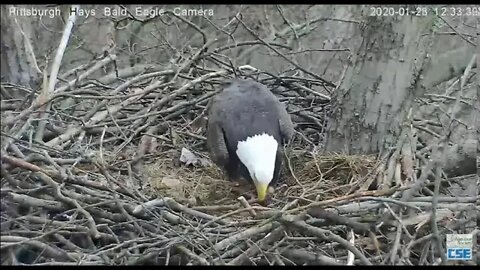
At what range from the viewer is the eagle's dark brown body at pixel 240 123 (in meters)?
3.29

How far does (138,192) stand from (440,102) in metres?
2.07

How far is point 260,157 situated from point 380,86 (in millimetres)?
692

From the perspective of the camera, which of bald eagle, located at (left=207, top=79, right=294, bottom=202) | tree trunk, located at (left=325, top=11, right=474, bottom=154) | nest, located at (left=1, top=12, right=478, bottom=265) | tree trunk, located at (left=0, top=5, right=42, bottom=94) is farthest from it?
tree trunk, located at (left=0, top=5, right=42, bottom=94)

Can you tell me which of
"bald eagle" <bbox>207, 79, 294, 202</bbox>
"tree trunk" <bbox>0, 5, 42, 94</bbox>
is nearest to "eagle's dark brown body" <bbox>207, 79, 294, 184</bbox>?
"bald eagle" <bbox>207, 79, 294, 202</bbox>

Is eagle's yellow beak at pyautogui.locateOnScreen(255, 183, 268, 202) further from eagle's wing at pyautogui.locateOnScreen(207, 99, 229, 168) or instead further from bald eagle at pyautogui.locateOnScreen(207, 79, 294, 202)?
eagle's wing at pyautogui.locateOnScreen(207, 99, 229, 168)

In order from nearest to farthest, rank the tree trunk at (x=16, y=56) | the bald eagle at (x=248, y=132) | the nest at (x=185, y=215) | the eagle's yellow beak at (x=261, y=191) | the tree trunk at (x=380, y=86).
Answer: the nest at (x=185, y=215), the eagle's yellow beak at (x=261, y=191), the bald eagle at (x=248, y=132), the tree trunk at (x=380, y=86), the tree trunk at (x=16, y=56)

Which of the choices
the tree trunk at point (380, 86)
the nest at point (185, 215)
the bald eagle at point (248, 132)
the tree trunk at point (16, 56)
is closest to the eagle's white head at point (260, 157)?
the bald eagle at point (248, 132)

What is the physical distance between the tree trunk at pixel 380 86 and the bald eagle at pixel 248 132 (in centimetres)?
28

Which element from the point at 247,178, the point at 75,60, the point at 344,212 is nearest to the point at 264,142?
the point at 247,178

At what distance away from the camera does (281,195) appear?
3.19m

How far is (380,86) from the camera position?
338 cm

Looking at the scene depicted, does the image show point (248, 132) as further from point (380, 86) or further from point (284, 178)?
point (380, 86)

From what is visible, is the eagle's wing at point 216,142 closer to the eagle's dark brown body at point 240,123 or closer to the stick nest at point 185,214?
the eagle's dark brown body at point 240,123

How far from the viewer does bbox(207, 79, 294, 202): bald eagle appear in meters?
3.14
